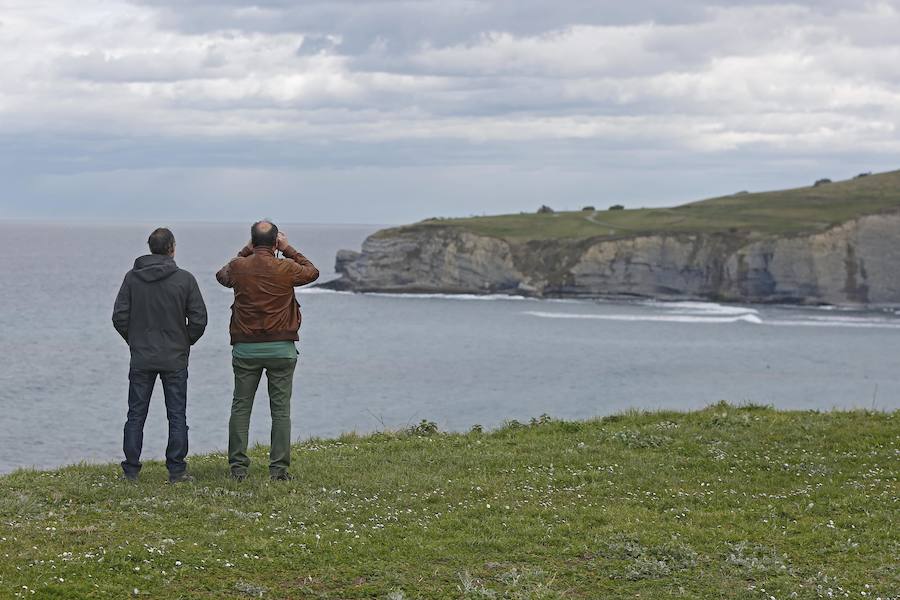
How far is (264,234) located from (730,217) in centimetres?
15596

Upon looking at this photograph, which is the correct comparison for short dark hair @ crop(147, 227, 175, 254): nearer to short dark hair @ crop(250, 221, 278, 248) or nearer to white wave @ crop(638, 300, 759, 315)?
short dark hair @ crop(250, 221, 278, 248)

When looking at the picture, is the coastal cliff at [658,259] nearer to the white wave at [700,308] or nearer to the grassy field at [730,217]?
the grassy field at [730,217]

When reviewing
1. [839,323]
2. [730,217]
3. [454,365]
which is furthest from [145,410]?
[730,217]

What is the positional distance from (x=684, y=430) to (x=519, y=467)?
3668mm

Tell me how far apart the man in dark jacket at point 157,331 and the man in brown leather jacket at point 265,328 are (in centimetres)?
56

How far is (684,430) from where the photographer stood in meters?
17.0

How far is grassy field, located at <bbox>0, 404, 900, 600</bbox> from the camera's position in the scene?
31.3ft

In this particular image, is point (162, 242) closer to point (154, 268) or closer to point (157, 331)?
point (154, 268)

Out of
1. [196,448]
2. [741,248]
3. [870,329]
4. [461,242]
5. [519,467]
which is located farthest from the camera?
[461,242]

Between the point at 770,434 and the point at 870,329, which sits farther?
the point at 870,329

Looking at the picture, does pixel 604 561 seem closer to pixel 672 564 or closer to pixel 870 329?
pixel 672 564

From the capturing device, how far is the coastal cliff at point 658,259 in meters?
141

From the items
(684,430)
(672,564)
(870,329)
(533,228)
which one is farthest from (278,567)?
(533,228)

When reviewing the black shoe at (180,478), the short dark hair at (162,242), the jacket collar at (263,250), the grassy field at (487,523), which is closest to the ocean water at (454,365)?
the grassy field at (487,523)
